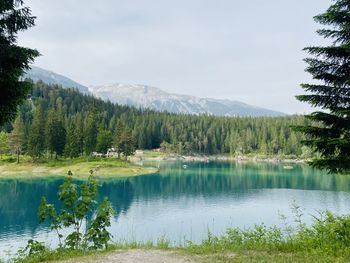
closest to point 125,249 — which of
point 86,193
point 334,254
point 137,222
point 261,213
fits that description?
point 86,193

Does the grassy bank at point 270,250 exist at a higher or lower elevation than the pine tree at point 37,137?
lower

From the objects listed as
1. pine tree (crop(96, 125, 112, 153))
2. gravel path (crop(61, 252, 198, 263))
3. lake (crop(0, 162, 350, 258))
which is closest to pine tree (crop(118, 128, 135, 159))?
pine tree (crop(96, 125, 112, 153))

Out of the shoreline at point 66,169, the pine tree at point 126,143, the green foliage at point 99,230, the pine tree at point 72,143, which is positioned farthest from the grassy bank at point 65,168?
the green foliage at point 99,230

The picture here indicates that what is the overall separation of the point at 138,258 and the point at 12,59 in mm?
8172

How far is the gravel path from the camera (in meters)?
12.1

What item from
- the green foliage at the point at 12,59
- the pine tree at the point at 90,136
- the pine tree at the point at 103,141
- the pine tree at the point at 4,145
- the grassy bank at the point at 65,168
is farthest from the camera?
the pine tree at the point at 4,145

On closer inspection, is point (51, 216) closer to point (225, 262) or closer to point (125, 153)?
point (225, 262)

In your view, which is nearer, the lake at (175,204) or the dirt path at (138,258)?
the dirt path at (138,258)

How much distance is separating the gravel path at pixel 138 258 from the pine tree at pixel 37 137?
100m

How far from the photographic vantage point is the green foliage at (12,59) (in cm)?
1198

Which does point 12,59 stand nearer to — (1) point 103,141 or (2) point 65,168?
(2) point 65,168

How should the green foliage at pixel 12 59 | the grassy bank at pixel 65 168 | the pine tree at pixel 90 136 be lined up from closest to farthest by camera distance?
the green foliage at pixel 12 59, the grassy bank at pixel 65 168, the pine tree at pixel 90 136

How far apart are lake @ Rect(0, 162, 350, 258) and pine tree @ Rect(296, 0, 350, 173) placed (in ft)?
36.3

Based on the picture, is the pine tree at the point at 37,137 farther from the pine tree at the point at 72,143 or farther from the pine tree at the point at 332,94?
the pine tree at the point at 332,94
